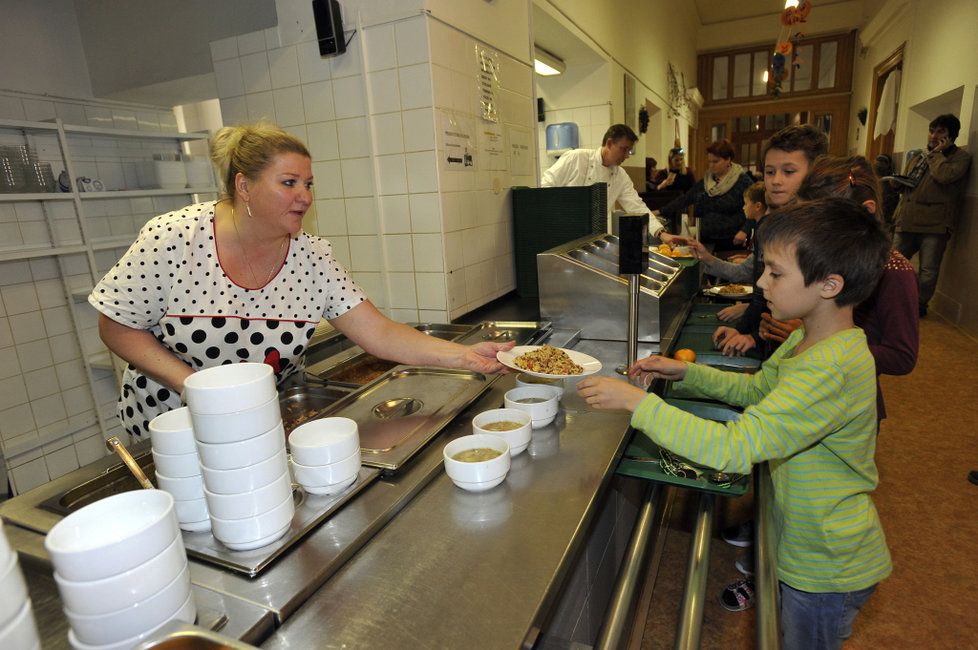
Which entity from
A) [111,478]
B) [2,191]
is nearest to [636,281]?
[111,478]

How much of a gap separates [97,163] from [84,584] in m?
3.91

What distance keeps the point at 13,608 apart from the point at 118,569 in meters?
0.12

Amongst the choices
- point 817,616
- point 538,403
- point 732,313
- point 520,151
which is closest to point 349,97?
point 520,151

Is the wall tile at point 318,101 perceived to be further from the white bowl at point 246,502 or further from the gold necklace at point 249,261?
the white bowl at point 246,502

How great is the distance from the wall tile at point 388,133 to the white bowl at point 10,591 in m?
2.04

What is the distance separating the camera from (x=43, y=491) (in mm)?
1144

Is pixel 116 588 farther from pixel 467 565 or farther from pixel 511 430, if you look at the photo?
pixel 511 430

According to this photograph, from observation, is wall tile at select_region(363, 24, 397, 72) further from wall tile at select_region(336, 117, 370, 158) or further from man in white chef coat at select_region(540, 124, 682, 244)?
man in white chef coat at select_region(540, 124, 682, 244)

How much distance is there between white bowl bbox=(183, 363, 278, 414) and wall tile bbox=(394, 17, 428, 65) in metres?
1.72

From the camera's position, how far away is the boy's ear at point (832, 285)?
1.15 m

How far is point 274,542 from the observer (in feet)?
2.95

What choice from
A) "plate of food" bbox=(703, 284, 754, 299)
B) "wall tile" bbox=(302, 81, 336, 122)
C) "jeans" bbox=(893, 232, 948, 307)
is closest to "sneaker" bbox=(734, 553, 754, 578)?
"plate of food" bbox=(703, 284, 754, 299)

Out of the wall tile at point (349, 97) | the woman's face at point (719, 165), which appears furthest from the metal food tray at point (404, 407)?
the woman's face at point (719, 165)

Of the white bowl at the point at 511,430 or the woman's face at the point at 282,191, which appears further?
the woman's face at the point at 282,191
